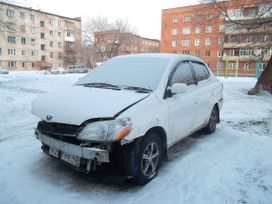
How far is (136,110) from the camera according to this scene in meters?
2.93

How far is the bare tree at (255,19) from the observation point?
12.5 meters

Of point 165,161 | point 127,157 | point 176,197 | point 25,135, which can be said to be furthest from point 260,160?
point 25,135

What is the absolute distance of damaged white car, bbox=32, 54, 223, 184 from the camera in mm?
2781

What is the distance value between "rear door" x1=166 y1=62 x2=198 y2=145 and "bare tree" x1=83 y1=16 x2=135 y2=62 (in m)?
41.6

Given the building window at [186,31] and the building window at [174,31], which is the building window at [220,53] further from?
the building window at [174,31]

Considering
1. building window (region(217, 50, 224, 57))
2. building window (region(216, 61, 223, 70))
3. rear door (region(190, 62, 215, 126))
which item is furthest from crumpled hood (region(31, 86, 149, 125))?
building window (region(217, 50, 224, 57))

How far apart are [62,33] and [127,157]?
217ft

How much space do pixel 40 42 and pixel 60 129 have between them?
6160 cm

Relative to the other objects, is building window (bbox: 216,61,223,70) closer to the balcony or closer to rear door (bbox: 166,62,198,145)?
the balcony

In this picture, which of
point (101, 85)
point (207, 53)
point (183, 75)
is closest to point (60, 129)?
point (101, 85)

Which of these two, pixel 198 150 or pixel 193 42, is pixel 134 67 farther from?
pixel 193 42

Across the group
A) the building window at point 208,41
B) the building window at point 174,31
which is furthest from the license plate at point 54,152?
the building window at point 174,31

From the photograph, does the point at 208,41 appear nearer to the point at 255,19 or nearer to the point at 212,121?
the point at 255,19

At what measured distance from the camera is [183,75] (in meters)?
4.18
